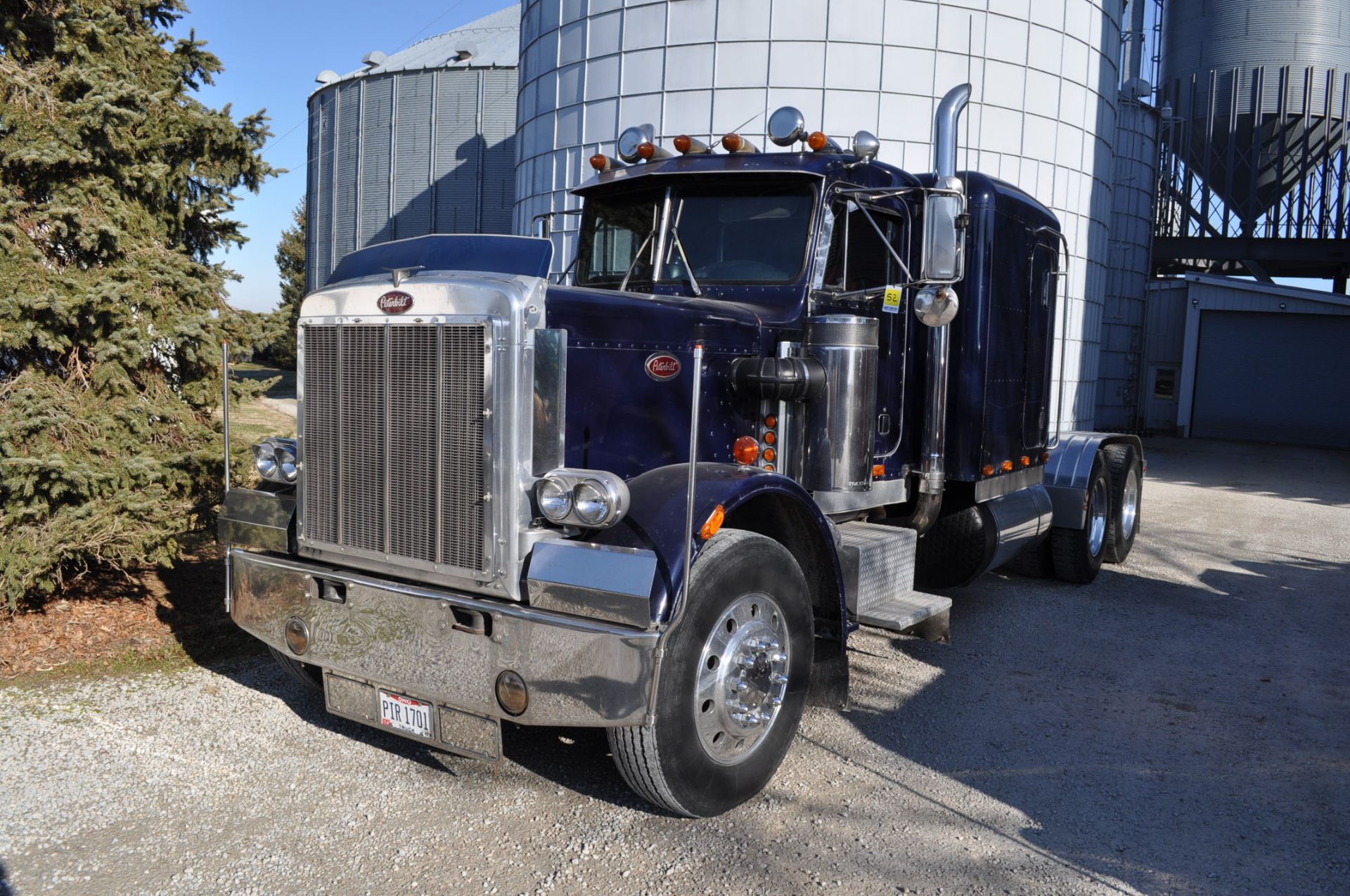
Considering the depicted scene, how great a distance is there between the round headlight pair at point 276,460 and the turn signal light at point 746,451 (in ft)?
6.75

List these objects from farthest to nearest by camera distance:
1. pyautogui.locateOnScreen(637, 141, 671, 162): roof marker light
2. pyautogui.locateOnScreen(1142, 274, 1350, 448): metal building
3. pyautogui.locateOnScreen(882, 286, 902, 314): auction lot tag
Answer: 1. pyautogui.locateOnScreen(1142, 274, 1350, 448): metal building
2. pyautogui.locateOnScreen(637, 141, 671, 162): roof marker light
3. pyautogui.locateOnScreen(882, 286, 902, 314): auction lot tag

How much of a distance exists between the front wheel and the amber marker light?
78mm

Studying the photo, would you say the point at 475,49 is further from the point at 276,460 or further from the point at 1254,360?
the point at 276,460

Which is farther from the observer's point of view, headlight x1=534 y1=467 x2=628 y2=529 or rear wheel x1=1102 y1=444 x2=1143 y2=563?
rear wheel x1=1102 y1=444 x2=1143 y2=563

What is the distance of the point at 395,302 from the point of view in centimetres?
405

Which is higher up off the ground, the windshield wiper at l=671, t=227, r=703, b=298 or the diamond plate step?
the windshield wiper at l=671, t=227, r=703, b=298

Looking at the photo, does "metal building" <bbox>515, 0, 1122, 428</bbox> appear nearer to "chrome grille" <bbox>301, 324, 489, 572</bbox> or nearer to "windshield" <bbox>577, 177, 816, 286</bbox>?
"windshield" <bbox>577, 177, 816, 286</bbox>

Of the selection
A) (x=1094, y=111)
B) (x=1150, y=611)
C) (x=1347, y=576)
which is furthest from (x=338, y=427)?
(x=1094, y=111)

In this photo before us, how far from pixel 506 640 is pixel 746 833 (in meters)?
1.23

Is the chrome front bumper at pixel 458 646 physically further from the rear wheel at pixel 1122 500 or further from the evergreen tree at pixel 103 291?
the rear wheel at pixel 1122 500

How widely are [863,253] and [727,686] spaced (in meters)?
2.68

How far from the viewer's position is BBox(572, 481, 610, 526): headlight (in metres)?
3.77

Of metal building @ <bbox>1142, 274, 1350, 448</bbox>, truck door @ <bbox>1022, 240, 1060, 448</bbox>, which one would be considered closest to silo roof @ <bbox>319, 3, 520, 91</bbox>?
metal building @ <bbox>1142, 274, 1350, 448</bbox>

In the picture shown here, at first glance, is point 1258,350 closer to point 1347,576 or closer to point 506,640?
point 1347,576
